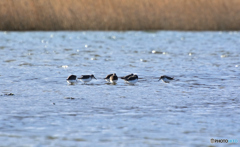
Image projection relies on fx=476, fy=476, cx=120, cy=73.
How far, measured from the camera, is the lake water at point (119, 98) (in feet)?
21.3

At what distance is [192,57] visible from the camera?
1792 centimetres

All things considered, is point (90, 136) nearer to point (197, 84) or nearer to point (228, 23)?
point (197, 84)

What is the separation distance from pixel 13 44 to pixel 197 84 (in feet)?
41.5

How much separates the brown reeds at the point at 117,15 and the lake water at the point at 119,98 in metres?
4.06

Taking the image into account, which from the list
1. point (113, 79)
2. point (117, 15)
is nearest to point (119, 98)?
point (113, 79)

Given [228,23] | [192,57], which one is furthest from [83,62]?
[228,23]

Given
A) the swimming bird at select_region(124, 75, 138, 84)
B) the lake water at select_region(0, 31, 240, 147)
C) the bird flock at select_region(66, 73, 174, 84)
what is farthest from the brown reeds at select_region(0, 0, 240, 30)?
the swimming bird at select_region(124, 75, 138, 84)

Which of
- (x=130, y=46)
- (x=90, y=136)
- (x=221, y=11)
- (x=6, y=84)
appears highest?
(x=221, y=11)

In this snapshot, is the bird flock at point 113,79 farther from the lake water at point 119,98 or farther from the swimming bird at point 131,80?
the lake water at point 119,98

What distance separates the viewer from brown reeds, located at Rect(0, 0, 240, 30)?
24.8 metres

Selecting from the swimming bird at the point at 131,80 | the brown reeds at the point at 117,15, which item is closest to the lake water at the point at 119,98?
the swimming bird at the point at 131,80

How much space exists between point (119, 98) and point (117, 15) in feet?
54.8

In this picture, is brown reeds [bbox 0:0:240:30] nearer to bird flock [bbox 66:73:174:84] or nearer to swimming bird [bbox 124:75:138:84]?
bird flock [bbox 66:73:174:84]

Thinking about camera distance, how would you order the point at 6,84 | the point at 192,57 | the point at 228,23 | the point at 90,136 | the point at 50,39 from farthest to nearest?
the point at 228,23
the point at 50,39
the point at 192,57
the point at 6,84
the point at 90,136
